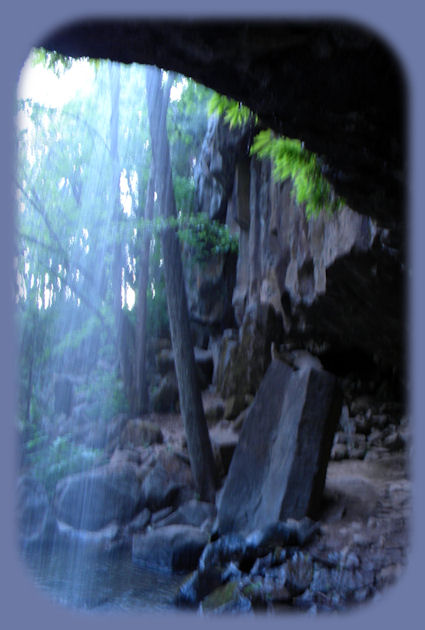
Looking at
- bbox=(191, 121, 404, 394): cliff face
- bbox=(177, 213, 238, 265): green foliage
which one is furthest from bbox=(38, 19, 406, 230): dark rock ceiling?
bbox=(177, 213, 238, 265): green foliage

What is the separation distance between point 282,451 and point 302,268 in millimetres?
2735

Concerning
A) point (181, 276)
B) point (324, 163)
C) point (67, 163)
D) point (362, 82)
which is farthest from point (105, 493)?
point (67, 163)

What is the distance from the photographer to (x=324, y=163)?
3.89 m

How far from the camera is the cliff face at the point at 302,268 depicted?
19.1ft

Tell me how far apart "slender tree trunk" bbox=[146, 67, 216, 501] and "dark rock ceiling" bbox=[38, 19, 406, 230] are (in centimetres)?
637

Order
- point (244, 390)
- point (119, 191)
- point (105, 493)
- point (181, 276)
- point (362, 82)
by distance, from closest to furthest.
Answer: point (362, 82), point (105, 493), point (181, 276), point (244, 390), point (119, 191)

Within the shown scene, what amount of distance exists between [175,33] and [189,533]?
6.10 meters

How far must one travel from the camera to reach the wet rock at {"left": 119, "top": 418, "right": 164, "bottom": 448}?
11750mm

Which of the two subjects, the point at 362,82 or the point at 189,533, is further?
the point at 189,533

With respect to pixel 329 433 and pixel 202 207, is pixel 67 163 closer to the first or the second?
pixel 202 207

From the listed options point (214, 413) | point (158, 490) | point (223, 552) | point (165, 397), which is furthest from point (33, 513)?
point (165, 397)

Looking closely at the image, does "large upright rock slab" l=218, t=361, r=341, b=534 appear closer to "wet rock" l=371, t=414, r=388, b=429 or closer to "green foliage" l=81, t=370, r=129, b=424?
"wet rock" l=371, t=414, r=388, b=429

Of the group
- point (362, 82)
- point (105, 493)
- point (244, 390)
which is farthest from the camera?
point (244, 390)

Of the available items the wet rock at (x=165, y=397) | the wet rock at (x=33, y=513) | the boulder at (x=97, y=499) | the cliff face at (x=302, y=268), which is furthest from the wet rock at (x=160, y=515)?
the wet rock at (x=165, y=397)
